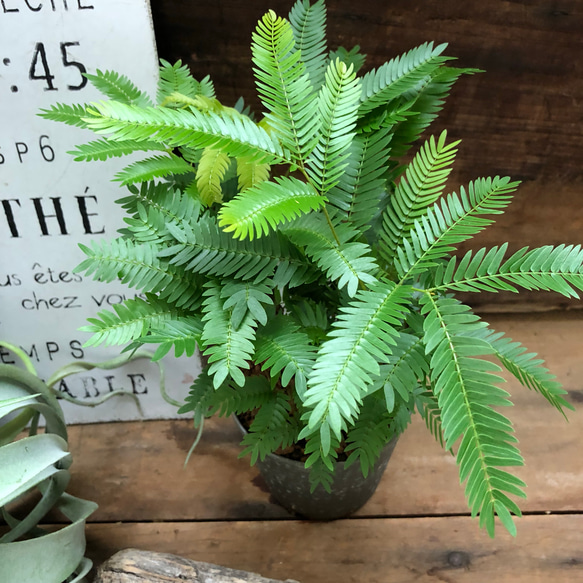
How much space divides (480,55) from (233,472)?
2.37ft

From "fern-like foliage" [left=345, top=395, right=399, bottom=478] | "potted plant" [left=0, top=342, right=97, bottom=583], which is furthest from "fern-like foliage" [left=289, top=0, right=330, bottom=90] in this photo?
"potted plant" [left=0, top=342, right=97, bottom=583]

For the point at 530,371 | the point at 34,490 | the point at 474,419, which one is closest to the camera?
the point at 474,419

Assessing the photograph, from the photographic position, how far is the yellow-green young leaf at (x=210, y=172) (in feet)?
1.55

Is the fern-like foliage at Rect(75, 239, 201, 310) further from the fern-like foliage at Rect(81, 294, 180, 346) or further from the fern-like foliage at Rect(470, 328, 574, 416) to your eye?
the fern-like foliage at Rect(470, 328, 574, 416)

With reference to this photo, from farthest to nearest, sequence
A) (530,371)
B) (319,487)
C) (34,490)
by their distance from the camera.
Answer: (34,490), (319,487), (530,371)

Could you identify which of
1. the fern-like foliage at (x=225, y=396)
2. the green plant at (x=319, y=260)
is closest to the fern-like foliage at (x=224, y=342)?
the green plant at (x=319, y=260)

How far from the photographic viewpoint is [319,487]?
64 centimetres

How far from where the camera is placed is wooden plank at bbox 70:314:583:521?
74 centimetres

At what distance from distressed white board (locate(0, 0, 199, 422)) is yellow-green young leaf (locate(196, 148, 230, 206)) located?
0.20 metres

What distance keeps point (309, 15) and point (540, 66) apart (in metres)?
0.41

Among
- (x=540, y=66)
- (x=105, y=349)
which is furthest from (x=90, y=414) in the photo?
(x=540, y=66)

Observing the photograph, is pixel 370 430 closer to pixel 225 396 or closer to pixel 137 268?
pixel 225 396

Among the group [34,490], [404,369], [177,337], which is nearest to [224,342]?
[177,337]

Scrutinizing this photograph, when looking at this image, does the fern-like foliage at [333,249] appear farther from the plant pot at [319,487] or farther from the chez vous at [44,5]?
the chez vous at [44,5]
